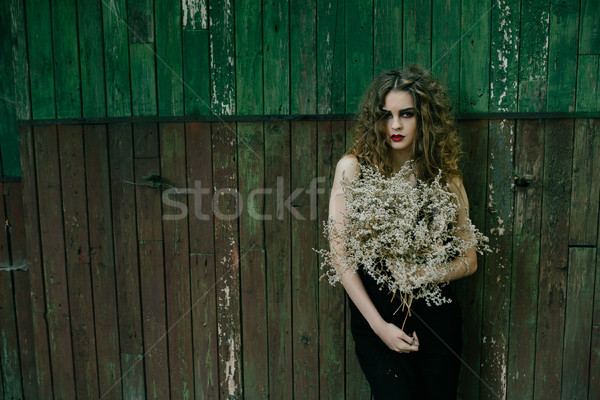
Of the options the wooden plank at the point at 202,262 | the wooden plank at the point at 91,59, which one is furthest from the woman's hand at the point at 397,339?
the wooden plank at the point at 91,59

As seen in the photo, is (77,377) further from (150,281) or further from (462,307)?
(462,307)

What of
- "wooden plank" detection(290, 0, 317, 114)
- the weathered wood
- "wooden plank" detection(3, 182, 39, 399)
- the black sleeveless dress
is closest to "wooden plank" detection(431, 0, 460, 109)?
"wooden plank" detection(290, 0, 317, 114)

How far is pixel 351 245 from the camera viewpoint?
6.04 ft

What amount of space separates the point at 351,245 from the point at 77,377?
235cm

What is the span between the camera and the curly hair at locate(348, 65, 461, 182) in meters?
2.11

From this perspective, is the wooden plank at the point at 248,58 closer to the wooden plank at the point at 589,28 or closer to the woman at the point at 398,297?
the woman at the point at 398,297

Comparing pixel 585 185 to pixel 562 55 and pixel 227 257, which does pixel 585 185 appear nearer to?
pixel 562 55

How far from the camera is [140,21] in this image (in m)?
2.65

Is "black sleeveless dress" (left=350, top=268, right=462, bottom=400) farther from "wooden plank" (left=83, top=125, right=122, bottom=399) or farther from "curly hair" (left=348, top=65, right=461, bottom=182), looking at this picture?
"wooden plank" (left=83, top=125, right=122, bottom=399)

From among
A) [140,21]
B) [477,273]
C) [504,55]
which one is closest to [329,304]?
Answer: [477,273]

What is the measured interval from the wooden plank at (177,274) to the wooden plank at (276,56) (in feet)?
2.02

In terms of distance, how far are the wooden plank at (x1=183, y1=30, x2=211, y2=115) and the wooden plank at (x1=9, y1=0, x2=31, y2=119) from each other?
1.09 meters

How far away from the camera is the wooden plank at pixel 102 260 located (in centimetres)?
277

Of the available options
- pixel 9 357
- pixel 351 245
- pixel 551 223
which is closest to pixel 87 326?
pixel 9 357
